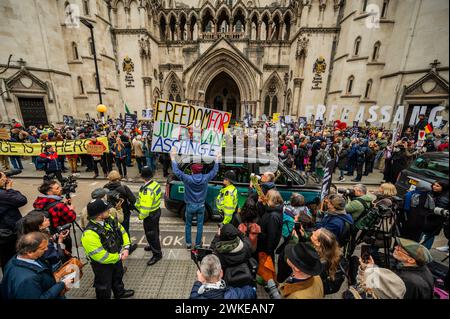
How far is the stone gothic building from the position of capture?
556 inches

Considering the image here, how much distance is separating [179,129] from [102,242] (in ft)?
9.40

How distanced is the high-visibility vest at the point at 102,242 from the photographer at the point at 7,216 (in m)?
1.61

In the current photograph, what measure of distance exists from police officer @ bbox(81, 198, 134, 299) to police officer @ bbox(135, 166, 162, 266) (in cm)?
63

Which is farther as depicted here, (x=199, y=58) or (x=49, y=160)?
(x=199, y=58)

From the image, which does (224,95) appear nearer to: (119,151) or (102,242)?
(119,151)

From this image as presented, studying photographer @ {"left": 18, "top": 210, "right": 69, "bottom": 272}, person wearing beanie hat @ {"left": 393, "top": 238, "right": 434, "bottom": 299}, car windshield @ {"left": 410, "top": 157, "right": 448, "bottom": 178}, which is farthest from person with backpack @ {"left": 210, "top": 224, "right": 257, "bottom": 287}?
car windshield @ {"left": 410, "top": 157, "right": 448, "bottom": 178}

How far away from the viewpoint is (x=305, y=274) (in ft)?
6.12

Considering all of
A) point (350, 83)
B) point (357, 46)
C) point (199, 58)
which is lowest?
point (350, 83)

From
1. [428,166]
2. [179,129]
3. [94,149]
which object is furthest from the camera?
[94,149]

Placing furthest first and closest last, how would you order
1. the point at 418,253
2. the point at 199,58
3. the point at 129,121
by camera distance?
the point at 199,58, the point at 129,121, the point at 418,253

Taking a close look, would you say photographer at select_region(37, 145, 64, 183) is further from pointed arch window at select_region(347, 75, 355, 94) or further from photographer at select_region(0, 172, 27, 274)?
pointed arch window at select_region(347, 75, 355, 94)

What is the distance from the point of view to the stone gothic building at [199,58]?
14.1m

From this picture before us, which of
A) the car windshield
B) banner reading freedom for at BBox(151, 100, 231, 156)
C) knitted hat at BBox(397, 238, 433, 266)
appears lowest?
knitted hat at BBox(397, 238, 433, 266)

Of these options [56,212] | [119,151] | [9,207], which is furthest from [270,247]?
[119,151]
